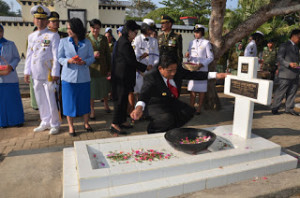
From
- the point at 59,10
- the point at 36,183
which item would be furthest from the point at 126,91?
the point at 59,10

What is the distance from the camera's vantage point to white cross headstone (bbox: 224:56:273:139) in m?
3.34

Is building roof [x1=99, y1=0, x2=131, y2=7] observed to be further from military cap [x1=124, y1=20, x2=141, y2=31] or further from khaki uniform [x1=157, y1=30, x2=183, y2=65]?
military cap [x1=124, y1=20, x2=141, y2=31]

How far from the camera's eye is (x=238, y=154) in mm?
3199

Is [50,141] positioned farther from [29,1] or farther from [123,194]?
[29,1]

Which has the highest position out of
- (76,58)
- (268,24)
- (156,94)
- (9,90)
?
(268,24)

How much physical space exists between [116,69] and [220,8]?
329 cm

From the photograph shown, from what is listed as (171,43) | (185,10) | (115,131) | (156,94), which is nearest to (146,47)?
(171,43)

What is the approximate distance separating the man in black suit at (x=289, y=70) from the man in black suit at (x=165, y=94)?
3324 millimetres

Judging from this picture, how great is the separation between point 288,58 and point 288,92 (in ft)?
3.01

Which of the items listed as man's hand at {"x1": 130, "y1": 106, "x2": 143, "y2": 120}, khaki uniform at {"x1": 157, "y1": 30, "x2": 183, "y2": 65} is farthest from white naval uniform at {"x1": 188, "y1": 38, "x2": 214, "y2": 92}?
man's hand at {"x1": 130, "y1": 106, "x2": 143, "y2": 120}

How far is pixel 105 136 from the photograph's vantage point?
190 inches

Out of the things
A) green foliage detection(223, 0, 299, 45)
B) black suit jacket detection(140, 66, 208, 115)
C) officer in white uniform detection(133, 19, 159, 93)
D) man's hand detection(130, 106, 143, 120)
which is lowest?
man's hand detection(130, 106, 143, 120)

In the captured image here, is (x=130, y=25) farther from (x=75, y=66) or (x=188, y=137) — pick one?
(x=188, y=137)

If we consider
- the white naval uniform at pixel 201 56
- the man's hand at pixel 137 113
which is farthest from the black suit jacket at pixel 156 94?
the white naval uniform at pixel 201 56
